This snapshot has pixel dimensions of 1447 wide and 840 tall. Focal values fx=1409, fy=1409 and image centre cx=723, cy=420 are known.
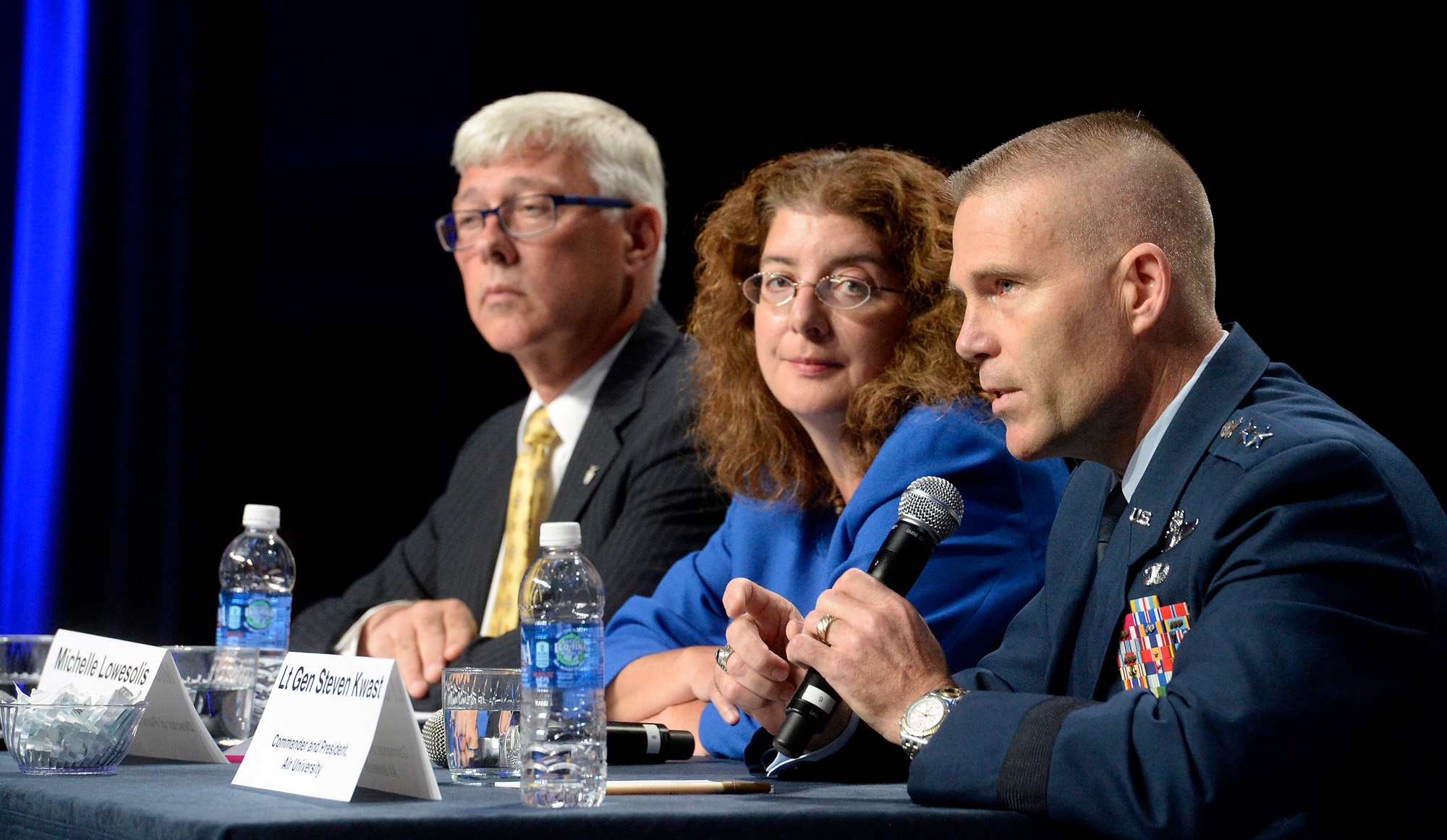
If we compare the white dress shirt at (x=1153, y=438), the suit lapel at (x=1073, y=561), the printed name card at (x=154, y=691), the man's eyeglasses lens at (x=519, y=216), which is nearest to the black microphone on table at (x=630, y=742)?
the printed name card at (x=154, y=691)

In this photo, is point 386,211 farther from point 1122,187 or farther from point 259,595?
point 1122,187

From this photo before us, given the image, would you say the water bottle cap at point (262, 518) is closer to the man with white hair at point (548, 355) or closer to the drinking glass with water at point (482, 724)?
the drinking glass with water at point (482, 724)

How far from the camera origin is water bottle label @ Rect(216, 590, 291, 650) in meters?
2.05

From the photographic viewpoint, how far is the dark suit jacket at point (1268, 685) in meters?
1.12

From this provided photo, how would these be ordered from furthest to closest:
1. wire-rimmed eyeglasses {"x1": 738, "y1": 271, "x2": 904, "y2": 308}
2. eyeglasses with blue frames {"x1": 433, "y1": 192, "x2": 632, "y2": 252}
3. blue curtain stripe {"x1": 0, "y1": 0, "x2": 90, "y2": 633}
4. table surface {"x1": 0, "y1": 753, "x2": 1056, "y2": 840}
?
blue curtain stripe {"x1": 0, "y1": 0, "x2": 90, "y2": 633}, eyeglasses with blue frames {"x1": 433, "y1": 192, "x2": 632, "y2": 252}, wire-rimmed eyeglasses {"x1": 738, "y1": 271, "x2": 904, "y2": 308}, table surface {"x1": 0, "y1": 753, "x2": 1056, "y2": 840}

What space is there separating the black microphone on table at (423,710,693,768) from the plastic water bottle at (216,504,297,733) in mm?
334

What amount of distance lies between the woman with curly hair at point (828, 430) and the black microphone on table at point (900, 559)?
1.01ft

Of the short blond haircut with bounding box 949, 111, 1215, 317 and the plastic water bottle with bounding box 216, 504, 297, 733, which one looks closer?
the short blond haircut with bounding box 949, 111, 1215, 317

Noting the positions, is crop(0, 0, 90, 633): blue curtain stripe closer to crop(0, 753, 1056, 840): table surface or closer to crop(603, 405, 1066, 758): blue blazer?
crop(603, 405, 1066, 758): blue blazer

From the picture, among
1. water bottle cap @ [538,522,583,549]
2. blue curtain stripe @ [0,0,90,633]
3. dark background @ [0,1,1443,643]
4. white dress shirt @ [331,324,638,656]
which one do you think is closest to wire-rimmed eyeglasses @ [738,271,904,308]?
white dress shirt @ [331,324,638,656]

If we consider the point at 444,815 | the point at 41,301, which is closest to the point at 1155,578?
the point at 444,815

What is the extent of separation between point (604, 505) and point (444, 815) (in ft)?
6.04

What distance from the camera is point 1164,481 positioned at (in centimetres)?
138

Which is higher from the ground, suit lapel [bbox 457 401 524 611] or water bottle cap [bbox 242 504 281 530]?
water bottle cap [bbox 242 504 281 530]
